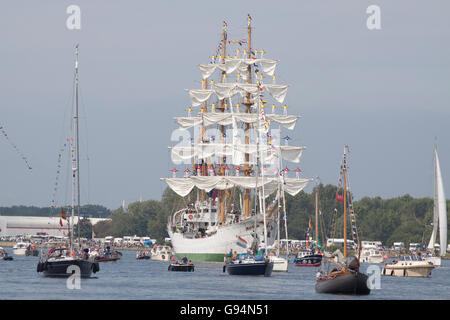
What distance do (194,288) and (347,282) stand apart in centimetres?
1684

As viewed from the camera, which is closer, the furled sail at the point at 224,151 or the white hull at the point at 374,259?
the furled sail at the point at 224,151

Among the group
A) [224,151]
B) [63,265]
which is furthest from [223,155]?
[63,265]

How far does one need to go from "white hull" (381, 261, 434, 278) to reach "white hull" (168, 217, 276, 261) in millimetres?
19185

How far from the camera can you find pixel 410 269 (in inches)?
4692

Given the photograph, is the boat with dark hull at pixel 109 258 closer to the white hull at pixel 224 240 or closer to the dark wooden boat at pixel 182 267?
the white hull at pixel 224 240

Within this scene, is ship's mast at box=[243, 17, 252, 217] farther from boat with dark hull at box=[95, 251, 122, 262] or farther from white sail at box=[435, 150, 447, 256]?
white sail at box=[435, 150, 447, 256]

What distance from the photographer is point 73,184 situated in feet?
307

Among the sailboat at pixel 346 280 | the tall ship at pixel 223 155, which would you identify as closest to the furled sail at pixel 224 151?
the tall ship at pixel 223 155

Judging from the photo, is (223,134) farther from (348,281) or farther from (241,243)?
(348,281)

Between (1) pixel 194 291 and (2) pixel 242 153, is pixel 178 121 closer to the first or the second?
(2) pixel 242 153

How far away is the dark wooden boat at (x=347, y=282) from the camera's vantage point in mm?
75312

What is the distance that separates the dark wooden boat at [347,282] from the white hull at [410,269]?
137ft

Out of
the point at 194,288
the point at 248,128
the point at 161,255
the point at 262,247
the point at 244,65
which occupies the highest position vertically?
the point at 244,65
